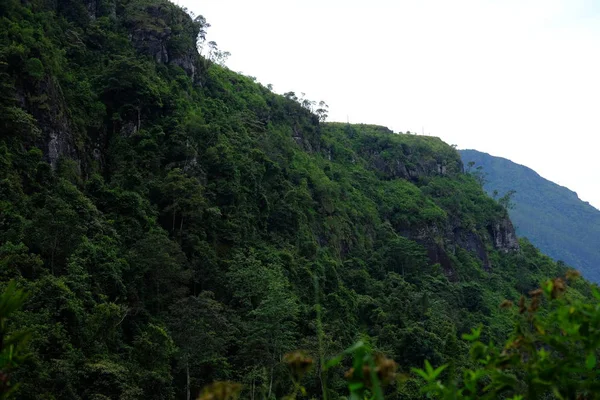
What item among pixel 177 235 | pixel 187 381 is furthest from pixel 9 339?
pixel 177 235

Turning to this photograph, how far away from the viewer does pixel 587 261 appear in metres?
124

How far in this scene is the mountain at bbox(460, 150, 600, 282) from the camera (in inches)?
4830

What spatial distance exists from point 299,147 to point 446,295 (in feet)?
67.2

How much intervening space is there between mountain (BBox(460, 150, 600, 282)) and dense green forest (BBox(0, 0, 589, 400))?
247 ft

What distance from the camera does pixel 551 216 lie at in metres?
138

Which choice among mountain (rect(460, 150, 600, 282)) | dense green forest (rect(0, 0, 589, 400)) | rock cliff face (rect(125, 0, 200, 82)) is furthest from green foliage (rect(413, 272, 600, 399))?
mountain (rect(460, 150, 600, 282))

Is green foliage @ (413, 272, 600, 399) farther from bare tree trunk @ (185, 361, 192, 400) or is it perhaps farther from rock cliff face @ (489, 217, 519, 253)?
rock cliff face @ (489, 217, 519, 253)

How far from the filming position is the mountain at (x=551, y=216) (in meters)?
123

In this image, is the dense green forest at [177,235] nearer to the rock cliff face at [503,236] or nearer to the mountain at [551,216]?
the rock cliff face at [503,236]

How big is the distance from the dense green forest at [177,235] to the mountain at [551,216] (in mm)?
75289

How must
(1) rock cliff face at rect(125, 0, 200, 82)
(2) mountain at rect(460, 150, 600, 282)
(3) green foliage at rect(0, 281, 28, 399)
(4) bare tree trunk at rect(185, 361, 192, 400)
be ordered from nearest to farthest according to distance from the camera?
(3) green foliage at rect(0, 281, 28, 399), (4) bare tree trunk at rect(185, 361, 192, 400), (1) rock cliff face at rect(125, 0, 200, 82), (2) mountain at rect(460, 150, 600, 282)

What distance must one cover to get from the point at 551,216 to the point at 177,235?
5263 inches

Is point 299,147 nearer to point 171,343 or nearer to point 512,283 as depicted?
point 512,283

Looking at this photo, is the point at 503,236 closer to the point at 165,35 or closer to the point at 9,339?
the point at 165,35
